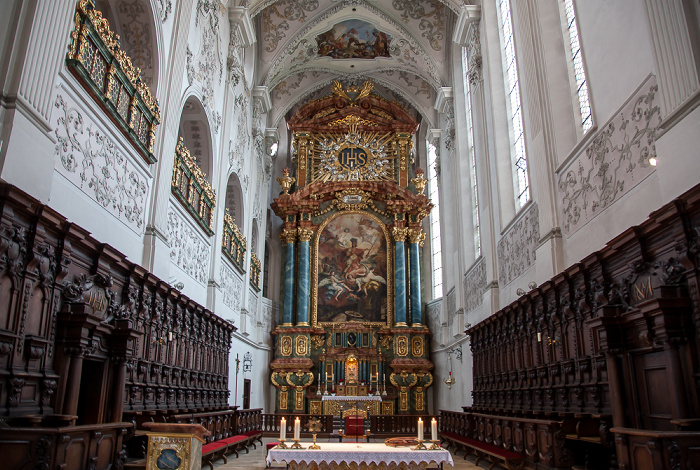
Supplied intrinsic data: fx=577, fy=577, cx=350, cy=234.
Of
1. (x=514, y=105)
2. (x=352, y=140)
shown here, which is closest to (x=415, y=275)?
(x=352, y=140)

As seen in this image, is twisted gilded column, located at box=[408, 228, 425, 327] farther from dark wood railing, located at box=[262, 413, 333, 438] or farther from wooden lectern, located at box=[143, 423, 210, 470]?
wooden lectern, located at box=[143, 423, 210, 470]

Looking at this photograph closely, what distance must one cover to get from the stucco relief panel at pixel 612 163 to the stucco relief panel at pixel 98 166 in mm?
7353

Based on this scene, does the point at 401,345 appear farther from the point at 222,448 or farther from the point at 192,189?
the point at 222,448

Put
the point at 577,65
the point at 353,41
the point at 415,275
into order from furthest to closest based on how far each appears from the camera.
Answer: the point at 415,275, the point at 353,41, the point at 577,65

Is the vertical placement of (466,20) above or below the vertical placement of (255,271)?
above

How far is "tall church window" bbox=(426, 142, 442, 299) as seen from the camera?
24.0 m

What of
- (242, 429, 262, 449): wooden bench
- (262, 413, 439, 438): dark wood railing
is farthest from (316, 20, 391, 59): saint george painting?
(242, 429, 262, 449): wooden bench

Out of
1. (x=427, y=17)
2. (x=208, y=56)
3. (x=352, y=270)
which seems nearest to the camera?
(x=208, y=56)

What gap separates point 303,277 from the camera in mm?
23062

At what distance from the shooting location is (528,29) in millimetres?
11336

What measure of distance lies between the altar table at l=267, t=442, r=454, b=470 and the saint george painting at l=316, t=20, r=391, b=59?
60.1 feet

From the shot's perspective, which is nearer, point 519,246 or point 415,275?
point 519,246

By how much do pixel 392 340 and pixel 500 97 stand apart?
11.6 m

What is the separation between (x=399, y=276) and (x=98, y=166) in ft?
51.7
